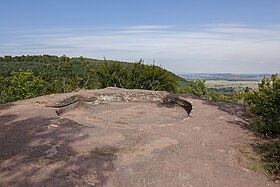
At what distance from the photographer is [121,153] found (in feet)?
17.6

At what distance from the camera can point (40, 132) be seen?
639cm

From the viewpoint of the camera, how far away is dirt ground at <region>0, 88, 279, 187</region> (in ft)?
14.7

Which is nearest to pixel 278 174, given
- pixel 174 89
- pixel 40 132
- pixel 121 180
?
pixel 121 180

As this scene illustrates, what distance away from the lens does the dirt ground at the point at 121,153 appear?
4492 mm

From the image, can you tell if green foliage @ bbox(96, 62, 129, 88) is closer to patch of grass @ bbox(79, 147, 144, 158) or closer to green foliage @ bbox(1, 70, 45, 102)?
green foliage @ bbox(1, 70, 45, 102)

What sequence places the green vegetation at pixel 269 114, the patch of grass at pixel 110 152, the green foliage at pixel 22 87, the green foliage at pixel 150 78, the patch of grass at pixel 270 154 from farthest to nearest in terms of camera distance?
the green foliage at pixel 22 87, the green foliage at pixel 150 78, the green vegetation at pixel 269 114, the patch of grass at pixel 110 152, the patch of grass at pixel 270 154

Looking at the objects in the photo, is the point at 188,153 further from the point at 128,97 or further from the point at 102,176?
the point at 128,97

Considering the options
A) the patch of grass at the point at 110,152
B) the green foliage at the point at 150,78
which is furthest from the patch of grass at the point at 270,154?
the green foliage at the point at 150,78

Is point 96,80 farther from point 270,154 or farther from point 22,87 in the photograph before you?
point 270,154

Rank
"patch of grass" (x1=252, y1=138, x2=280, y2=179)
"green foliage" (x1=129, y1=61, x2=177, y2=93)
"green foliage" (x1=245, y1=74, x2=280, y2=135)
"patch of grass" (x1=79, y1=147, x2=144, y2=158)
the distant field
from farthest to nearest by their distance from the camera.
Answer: "green foliage" (x1=129, y1=61, x2=177, y2=93)
the distant field
"green foliage" (x1=245, y1=74, x2=280, y2=135)
"patch of grass" (x1=79, y1=147, x2=144, y2=158)
"patch of grass" (x1=252, y1=138, x2=280, y2=179)

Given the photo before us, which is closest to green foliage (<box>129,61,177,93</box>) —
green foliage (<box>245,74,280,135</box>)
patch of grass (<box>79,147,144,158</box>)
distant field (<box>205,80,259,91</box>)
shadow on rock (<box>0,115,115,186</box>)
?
distant field (<box>205,80,259,91</box>)

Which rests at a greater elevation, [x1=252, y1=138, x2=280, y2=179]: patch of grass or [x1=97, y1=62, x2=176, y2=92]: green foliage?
[x1=97, y1=62, x2=176, y2=92]: green foliage

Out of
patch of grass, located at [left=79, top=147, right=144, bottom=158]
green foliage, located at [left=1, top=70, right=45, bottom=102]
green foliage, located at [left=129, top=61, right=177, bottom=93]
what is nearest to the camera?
patch of grass, located at [left=79, top=147, right=144, bottom=158]

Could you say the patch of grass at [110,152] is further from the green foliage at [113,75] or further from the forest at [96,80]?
the green foliage at [113,75]
